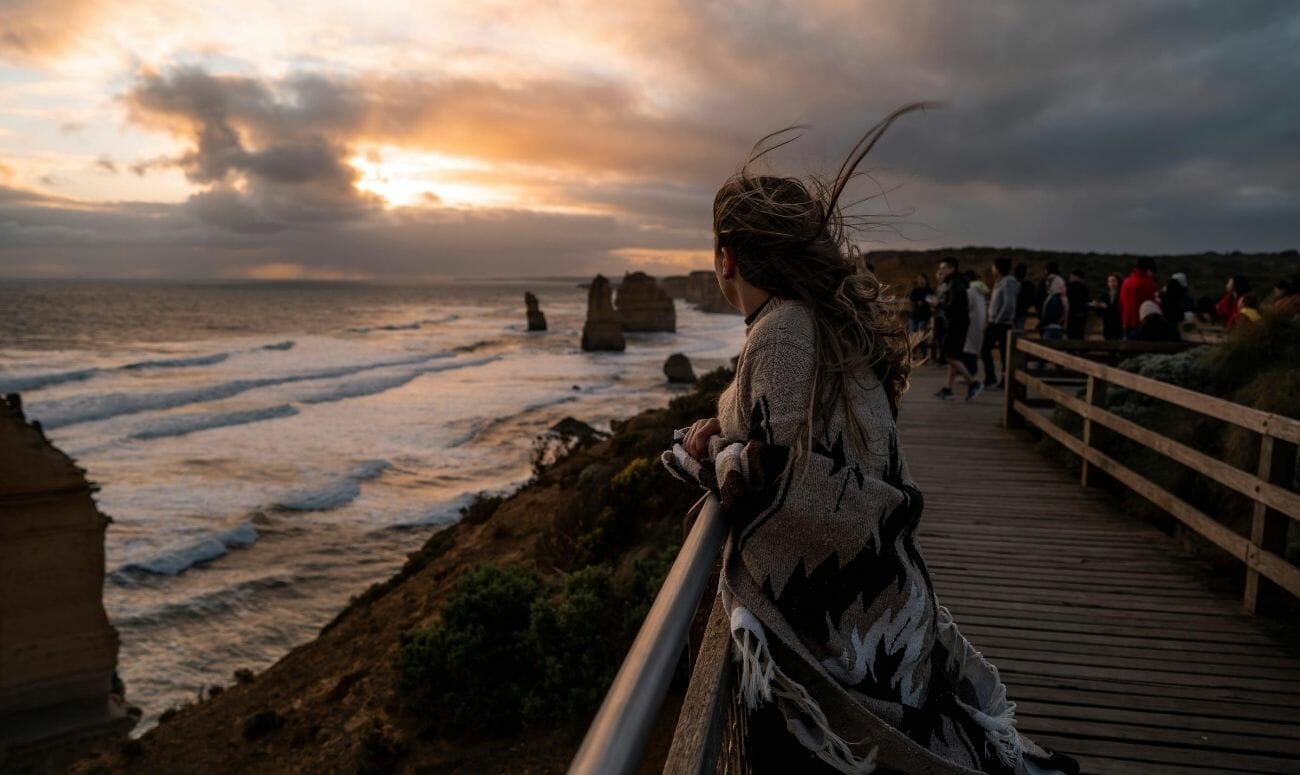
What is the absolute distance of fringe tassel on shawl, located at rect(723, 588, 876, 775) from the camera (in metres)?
1.65

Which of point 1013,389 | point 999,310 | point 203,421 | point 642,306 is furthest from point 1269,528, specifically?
point 642,306

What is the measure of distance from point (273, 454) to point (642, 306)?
6643 centimetres

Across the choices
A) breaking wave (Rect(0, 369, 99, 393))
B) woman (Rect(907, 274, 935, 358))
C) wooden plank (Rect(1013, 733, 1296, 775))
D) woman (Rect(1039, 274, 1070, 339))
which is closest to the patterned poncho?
wooden plank (Rect(1013, 733, 1296, 775))

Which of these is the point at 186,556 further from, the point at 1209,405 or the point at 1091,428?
the point at 1209,405

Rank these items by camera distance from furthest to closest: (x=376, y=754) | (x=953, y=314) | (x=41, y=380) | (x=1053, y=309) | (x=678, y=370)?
1. (x=41, y=380)
2. (x=678, y=370)
3. (x=1053, y=309)
4. (x=953, y=314)
5. (x=376, y=754)

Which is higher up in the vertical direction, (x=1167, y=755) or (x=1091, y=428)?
(x=1091, y=428)

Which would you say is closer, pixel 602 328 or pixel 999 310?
pixel 999 310

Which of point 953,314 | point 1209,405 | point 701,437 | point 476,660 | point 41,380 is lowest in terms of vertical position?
point 41,380

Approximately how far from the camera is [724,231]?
6.36 ft

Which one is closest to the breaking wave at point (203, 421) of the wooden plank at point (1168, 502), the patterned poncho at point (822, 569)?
the wooden plank at point (1168, 502)

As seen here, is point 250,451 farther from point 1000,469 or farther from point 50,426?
point 1000,469

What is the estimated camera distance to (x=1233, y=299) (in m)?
14.4

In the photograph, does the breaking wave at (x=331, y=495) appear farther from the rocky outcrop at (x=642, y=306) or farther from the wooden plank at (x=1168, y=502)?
the rocky outcrop at (x=642, y=306)

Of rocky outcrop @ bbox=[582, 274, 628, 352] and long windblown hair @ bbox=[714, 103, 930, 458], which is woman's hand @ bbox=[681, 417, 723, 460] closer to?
long windblown hair @ bbox=[714, 103, 930, 458]
